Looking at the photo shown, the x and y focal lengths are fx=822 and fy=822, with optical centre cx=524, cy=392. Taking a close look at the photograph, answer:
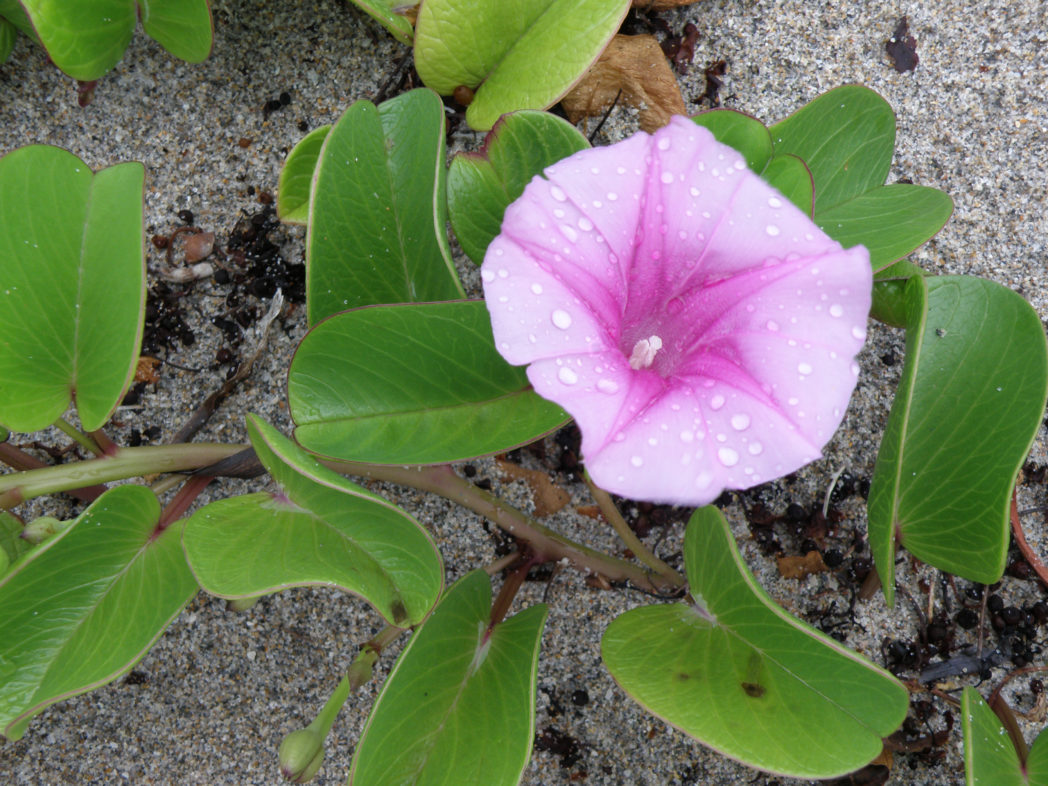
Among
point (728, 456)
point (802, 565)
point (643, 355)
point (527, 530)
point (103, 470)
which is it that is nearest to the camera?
point (728, 456)

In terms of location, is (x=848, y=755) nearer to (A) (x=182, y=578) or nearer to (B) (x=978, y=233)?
(A) (x=182, y=578)

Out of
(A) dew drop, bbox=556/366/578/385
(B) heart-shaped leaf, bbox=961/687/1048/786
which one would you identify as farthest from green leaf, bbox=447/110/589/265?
(B) heart-shaped leaf, bbox=961/687/1048/786

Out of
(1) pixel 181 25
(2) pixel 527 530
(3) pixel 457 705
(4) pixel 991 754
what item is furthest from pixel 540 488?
(1) pixel 181 25

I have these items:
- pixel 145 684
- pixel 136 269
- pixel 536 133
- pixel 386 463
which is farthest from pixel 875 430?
pixel 145 684

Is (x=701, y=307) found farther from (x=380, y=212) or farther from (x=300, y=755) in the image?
(x=300, y=755)

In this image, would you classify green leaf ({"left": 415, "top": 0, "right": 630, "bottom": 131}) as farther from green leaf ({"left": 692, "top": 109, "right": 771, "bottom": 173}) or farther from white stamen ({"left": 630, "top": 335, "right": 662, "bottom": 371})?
white stamen ({"left": 630, "top": 335, "right": 662, "bottom": 371})

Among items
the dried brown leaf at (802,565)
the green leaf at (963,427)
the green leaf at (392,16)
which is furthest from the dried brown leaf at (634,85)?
the dried brown leaf at (802,565)
